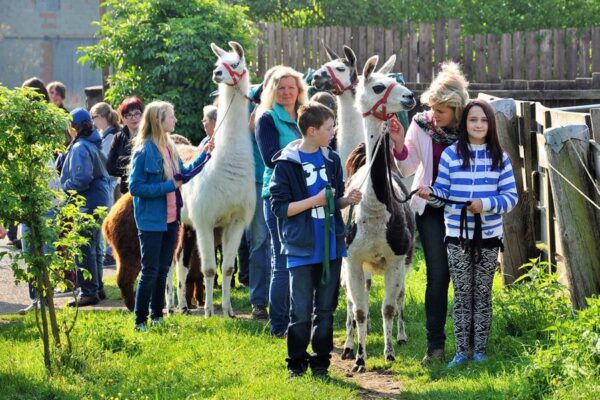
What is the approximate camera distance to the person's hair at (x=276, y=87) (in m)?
8.78

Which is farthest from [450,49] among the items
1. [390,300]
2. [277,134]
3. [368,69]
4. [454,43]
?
[390,300]

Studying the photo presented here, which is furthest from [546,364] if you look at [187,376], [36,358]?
[36,358]

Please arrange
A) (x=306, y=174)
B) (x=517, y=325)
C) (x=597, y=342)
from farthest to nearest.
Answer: (x=517, y=325) → (x=306, y=174) → (x=597, y=342)

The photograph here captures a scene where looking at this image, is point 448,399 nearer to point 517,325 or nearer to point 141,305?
point 517,325

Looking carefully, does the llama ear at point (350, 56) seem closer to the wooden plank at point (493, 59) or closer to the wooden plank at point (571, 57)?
the wooden plank at point (493, 59)

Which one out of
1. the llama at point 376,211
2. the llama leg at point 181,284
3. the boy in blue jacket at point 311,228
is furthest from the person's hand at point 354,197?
the llama leg at point 181,284

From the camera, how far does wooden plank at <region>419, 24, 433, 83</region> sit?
16.6m

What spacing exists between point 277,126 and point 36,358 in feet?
8.55

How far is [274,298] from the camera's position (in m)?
8.79

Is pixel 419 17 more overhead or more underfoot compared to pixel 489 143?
more overhead

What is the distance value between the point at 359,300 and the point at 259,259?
232 centimetres

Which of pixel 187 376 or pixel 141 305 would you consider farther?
pixel 141 305

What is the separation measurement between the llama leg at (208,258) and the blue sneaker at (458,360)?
3158 millimetres

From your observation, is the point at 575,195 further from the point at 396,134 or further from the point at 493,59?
the point at 493,59
